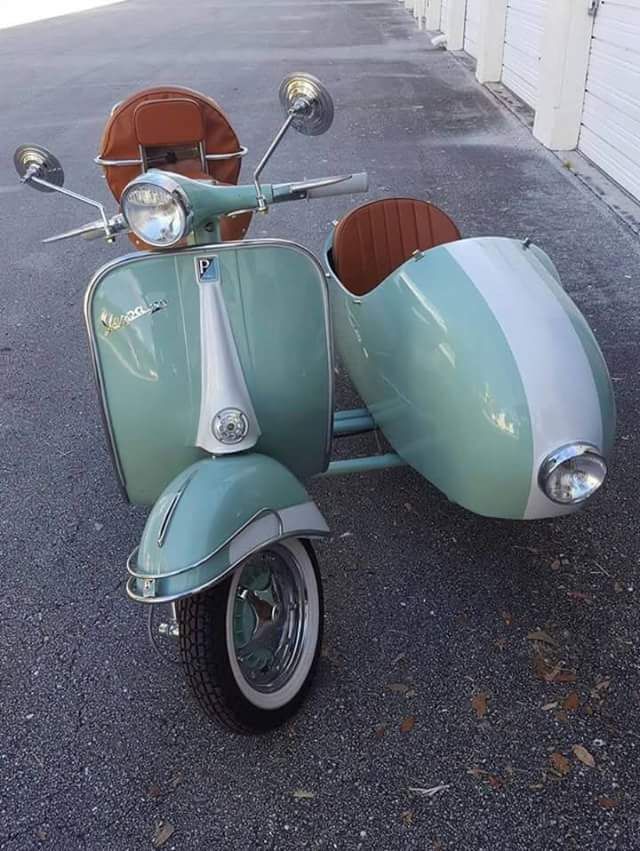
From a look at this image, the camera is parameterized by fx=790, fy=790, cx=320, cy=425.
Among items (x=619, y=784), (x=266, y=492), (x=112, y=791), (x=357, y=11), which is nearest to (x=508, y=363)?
(x=266, y=492)

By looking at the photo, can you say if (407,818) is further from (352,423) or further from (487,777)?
(352,423)

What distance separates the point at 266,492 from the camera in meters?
2.00

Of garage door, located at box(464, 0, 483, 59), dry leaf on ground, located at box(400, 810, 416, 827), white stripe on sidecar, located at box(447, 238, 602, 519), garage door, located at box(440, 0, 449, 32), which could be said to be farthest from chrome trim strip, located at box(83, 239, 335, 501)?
garage door, located at box(440, 0, 449, 32)

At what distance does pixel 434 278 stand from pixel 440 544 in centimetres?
91

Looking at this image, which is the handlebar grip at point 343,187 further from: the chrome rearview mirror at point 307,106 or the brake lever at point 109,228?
the brake lever at point 109,228

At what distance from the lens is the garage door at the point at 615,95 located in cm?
597

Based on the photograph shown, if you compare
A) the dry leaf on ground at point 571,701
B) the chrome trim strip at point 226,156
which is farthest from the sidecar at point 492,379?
the chrome trim strip at point 226,156

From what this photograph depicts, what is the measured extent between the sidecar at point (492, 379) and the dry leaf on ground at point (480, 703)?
0.50 meters

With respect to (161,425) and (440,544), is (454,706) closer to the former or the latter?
(440,544)

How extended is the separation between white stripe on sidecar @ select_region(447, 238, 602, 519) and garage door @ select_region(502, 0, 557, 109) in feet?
23.0

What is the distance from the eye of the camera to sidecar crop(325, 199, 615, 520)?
206 centimetres

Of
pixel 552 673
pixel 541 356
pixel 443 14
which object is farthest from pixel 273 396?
pixel 443 14

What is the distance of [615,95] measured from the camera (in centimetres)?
634

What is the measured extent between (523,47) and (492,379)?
839 cm
